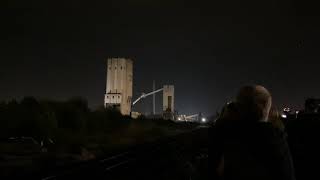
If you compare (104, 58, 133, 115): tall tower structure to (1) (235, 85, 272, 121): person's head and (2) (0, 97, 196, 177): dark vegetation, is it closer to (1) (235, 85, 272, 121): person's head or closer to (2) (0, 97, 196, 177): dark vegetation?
(2) (0, 97, 196, 177): dark vegetation

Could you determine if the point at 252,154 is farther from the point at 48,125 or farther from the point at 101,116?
the point at 101,116

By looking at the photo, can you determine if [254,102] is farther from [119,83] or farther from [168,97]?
[168,97]

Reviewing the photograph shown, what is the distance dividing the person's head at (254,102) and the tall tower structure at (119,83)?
376 feet

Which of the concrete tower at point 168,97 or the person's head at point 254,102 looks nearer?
the person's head at point 254,102

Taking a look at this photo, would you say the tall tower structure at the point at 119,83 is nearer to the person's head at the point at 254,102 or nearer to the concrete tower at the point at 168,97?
the concrete tower at the point at 168,97

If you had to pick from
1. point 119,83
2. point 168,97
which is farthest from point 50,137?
point 168,97

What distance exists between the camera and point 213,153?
4.41m

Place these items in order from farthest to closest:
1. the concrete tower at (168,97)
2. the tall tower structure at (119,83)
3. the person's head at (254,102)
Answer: the concrete tower at (168,97) < the tall tower structure at (119,83) < the person's head at (254,102)

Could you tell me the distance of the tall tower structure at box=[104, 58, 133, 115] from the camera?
12200cm

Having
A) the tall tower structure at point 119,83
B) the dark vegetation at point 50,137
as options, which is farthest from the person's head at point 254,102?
the tall tower structure at point 119,83

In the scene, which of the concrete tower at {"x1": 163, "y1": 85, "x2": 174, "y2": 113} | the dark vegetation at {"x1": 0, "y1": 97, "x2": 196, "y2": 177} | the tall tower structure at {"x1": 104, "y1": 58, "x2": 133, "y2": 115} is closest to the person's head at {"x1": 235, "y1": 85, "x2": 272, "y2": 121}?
the dark vegetation at {"x1": 0, "y1": 97, "x2": 196, "y2": 177}

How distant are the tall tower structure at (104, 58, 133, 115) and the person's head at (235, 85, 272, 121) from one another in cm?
11450

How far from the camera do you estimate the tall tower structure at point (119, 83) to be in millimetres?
122000

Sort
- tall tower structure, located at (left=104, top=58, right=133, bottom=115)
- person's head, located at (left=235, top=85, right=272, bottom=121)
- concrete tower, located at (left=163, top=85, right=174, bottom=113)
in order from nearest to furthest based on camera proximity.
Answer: person's head, located at (left=235, top=85, right=272, bottom=121) < tall tower structure, located at (left=104, top=58, right=133, bottom=115) < concrete tower, located at (left=163, top=85, right=174, bottom=113)
